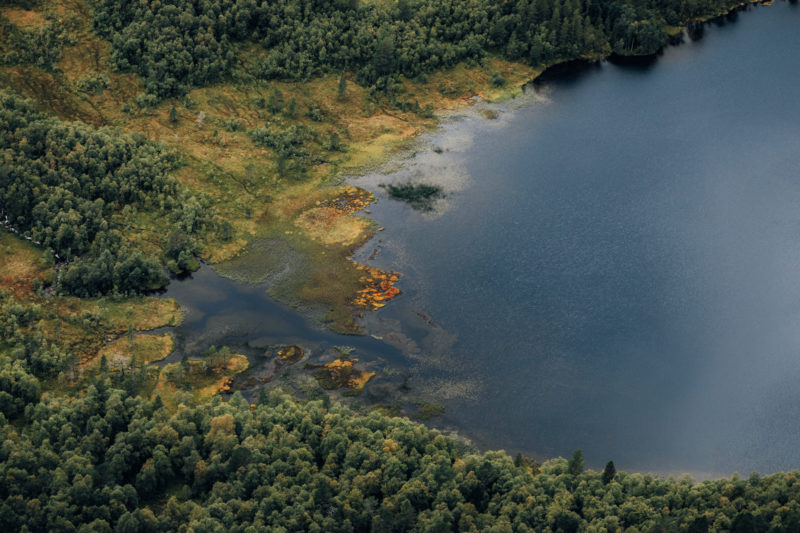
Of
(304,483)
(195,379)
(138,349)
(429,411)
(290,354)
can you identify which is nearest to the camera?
(304,483)

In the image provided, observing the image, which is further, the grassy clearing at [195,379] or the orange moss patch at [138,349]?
the orange moss patch at [138,349]

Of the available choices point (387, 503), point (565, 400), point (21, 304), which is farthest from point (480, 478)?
point (21, 304)

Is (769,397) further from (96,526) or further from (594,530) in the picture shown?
(96,526)

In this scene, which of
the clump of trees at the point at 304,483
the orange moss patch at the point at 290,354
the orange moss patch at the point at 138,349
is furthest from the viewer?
the orange moss patch at the point at 290,354

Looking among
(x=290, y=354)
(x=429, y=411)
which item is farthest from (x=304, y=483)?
A: (x=290, y=354)

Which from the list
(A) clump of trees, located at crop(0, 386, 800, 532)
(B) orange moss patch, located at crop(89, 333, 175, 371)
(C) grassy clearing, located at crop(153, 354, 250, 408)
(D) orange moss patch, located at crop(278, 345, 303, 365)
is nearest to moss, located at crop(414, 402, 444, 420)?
(A) clump of trees, located at crop(0, 386, 800, 532)

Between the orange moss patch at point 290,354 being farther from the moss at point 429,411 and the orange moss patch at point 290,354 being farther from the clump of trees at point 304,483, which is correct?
the moss at point 429,411

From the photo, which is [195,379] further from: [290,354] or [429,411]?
[429,411]

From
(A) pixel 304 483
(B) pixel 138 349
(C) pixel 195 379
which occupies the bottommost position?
(A) pixel 304 483

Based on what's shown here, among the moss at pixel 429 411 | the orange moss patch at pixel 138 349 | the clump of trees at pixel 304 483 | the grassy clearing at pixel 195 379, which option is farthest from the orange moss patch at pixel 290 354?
the moss at pixel 429 411
